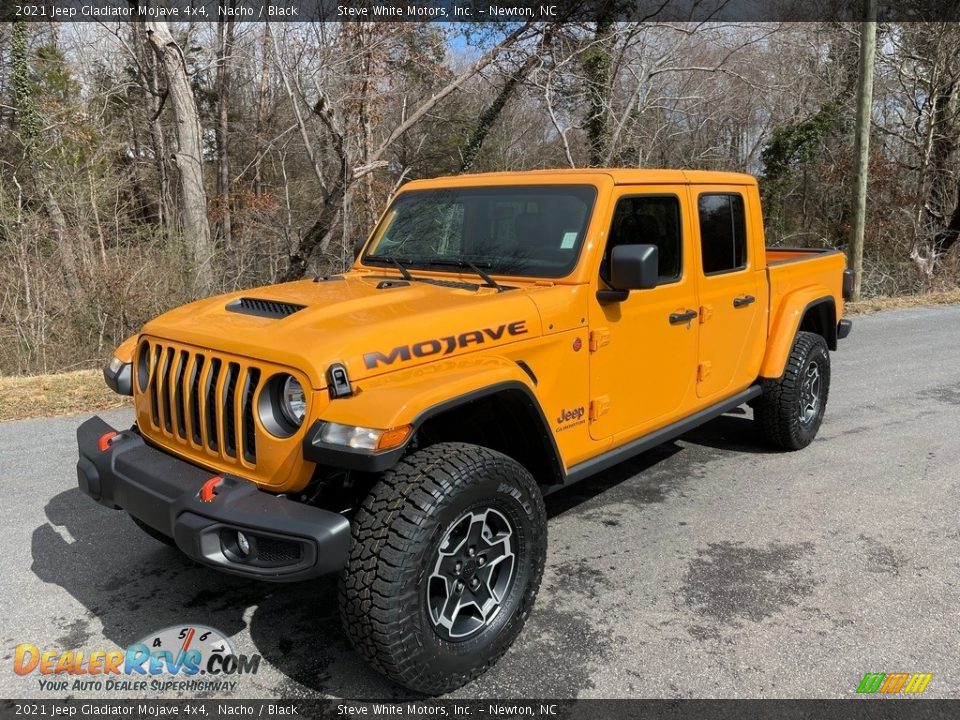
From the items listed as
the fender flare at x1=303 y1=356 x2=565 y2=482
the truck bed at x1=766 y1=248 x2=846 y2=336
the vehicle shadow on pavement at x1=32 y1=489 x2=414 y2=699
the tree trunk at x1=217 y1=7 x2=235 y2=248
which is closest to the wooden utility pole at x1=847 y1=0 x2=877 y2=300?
the truck bed at x1=766 y1=248 x2=846 y2=336

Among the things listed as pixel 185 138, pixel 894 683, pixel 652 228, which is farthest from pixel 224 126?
pixel 894 683

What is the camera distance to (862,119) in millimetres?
12383

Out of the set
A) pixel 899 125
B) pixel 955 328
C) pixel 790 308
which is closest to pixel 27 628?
pixel 790 308

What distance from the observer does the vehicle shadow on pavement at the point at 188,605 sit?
279 centimetres

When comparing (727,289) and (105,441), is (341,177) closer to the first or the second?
(727,289)

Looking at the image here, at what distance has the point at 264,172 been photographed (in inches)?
703

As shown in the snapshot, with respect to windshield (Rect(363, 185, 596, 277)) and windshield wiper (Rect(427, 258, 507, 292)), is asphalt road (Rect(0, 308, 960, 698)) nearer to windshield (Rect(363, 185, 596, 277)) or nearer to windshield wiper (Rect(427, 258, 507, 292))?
windshield wiper (Rect(427, 258, 507, 292))

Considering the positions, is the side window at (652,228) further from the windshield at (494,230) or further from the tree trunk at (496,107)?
the tree trunk at (496,107)

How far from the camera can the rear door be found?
422 cm

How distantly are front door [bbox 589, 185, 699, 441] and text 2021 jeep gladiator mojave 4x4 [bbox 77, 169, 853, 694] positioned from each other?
13mm

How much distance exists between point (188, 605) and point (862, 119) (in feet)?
43.0

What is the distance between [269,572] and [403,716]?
2.36ft

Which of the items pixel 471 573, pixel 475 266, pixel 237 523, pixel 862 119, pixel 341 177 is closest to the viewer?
pixel 237 523

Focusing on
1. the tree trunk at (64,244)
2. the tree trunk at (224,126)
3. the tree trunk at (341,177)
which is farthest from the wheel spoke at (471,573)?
the tree trunk at (224,126)
